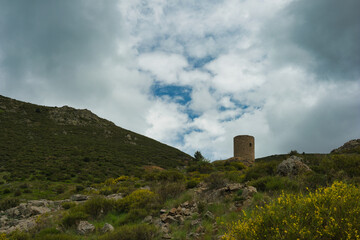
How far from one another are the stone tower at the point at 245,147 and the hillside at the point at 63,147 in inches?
517

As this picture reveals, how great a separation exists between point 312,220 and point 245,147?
28940 mm

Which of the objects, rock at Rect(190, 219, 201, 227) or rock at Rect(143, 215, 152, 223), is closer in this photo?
rock at Rect(190, 219, 201, 227)

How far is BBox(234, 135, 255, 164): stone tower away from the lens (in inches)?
1239

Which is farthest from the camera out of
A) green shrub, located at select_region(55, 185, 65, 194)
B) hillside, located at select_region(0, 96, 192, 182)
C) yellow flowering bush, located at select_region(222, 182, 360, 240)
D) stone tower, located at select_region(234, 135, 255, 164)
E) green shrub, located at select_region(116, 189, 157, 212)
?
stone tower, located at select_region(234, 135, 255, 164)

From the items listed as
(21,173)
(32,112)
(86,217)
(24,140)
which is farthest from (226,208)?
(32,112)

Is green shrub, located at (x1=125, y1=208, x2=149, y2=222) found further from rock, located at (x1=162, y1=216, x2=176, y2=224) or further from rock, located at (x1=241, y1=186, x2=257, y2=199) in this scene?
rock, located at (x1=241, y1=186, x2=257, y2=199)

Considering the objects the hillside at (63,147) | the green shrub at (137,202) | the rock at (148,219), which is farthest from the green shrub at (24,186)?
the rock at (148,219)

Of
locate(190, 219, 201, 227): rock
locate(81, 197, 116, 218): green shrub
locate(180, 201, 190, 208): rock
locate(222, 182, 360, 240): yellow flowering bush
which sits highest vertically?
locate(222, 182, 360, 240): yellow flowering bush

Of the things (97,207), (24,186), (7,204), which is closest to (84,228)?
(97,207)

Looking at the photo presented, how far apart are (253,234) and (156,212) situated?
16.6ft

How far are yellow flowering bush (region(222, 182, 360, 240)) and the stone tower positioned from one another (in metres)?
27.8

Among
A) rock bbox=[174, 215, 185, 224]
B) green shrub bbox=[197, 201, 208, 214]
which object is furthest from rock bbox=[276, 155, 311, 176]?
rock bbox=[174, 215, 185, 224]

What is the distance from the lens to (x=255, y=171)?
11250 mm

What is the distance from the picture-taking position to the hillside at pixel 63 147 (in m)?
26.0
